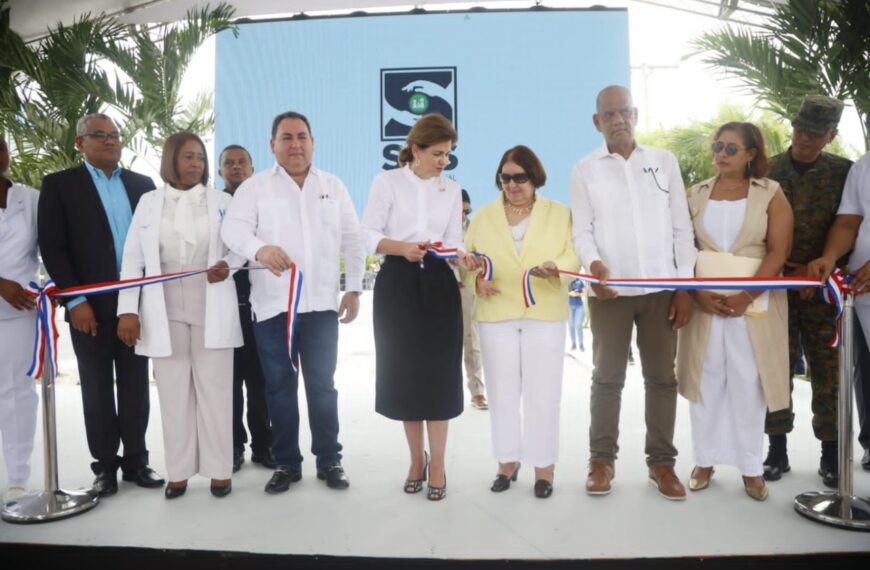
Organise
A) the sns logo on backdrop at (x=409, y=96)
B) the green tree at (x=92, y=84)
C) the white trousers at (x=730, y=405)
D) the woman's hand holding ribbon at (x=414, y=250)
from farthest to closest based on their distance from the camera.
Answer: the sns logo on backdrop at (x=409, y=96) → the green tree at (x=92, y=84) → the white trousers at (x=730, y=405) → the woman's hand holding ribbon at (x=414, y=250)

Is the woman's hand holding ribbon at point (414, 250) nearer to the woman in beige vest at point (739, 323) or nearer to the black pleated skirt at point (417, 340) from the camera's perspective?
the black pleated skirt at point (417, 340)

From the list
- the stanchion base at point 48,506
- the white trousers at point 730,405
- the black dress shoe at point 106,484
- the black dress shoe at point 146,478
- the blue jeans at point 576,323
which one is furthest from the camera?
the blue jeans at point 576,323

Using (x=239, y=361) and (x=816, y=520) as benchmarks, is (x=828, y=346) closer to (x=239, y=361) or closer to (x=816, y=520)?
(x=816, y=520)

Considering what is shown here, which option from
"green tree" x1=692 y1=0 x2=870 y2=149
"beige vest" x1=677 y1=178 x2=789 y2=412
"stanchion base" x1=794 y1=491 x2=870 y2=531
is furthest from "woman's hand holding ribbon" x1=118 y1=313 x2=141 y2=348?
"green tree" x1=692 y1=0 x2=870 y2=149

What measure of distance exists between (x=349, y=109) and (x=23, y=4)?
3546 millimetres

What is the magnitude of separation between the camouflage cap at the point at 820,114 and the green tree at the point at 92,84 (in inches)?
207

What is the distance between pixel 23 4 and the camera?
21.3 feet

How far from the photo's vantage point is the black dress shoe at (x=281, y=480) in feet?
10.5

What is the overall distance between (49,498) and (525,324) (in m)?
2.37

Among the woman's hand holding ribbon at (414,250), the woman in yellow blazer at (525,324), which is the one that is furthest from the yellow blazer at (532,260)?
the woman's hand holding ribbon at (414,250)

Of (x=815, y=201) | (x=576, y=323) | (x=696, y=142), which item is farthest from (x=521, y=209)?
(x=696, y=142)

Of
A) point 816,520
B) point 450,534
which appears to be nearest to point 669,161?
point 816,520

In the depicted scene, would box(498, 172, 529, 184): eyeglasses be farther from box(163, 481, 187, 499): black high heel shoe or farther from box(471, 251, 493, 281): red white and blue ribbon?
box(163, 481, 187, 499): black high heel shoe

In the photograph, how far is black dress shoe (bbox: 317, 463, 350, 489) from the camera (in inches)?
128
